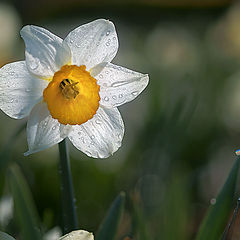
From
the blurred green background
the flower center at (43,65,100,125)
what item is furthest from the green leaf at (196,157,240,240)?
the flower center at (43,65,100,125)

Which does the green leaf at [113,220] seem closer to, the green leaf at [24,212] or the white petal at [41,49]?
the green leaf at [24,212]

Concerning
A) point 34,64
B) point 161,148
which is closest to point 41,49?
point 34,64

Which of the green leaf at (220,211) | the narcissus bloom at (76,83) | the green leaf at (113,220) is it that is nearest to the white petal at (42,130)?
the narcissus bloom at (76,83)

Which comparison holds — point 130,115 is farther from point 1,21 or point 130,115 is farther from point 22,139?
point 1,21

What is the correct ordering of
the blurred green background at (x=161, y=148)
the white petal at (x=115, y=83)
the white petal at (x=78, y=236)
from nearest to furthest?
the white petal at (x=78, y=236) < the white petal at (x=115, y=83) < the blurred green background at (x=161, y=148)

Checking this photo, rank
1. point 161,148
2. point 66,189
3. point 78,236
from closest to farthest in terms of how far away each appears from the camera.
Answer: point 78,236 → point 66,189 → point 161,148

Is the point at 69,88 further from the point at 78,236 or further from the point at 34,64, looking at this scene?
the point at 78,236

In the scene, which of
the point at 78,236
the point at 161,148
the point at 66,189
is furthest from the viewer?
the point at 161,148

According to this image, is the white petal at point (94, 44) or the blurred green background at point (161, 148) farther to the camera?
the blurred green background at point (161, 148)

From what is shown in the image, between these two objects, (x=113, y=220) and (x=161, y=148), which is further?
(x=161, y=148)
